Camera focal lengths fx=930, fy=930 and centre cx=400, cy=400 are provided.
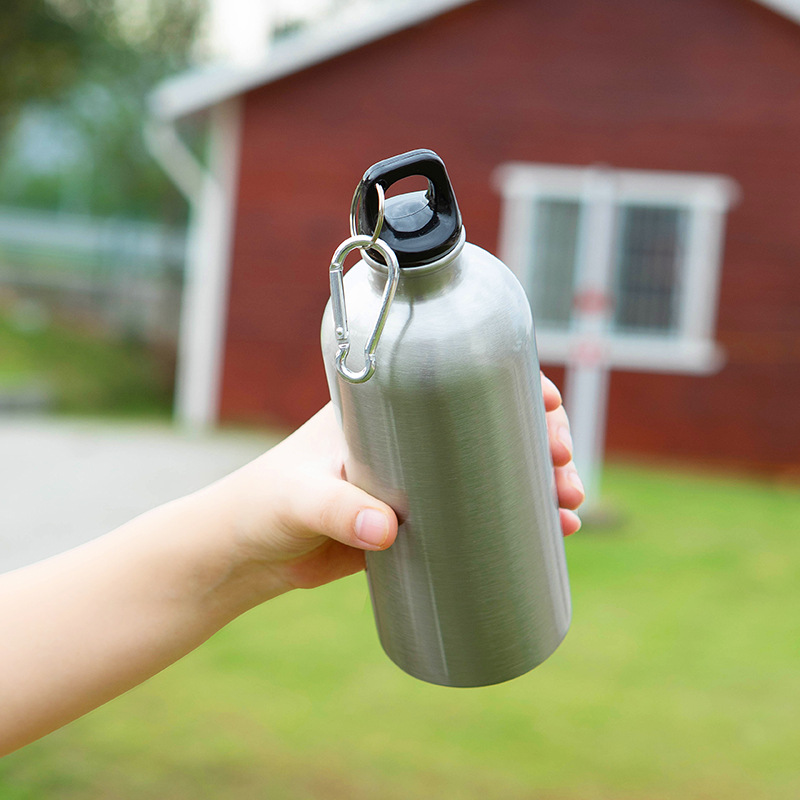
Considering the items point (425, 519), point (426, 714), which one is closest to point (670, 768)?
point (426, 714)

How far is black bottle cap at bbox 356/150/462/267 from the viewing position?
0.74m

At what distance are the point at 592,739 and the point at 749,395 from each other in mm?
5775

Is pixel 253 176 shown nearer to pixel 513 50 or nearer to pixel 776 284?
pixel 513 50

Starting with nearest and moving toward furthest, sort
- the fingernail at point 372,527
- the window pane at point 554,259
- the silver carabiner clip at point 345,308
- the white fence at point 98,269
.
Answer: the silver carabiner clip at point 345,308
the fingernail at point 372,527
the window pane at point 554,259
the white fence at point 98,269

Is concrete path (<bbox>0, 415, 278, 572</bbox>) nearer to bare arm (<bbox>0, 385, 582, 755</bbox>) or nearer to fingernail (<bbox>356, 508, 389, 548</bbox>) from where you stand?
bare arm (<bbox>0, 385, 582, 755</bbox>)

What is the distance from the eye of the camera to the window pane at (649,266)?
7855 millimetres

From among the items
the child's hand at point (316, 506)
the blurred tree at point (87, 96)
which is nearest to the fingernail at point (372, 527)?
the child's hand at point (316, 506)

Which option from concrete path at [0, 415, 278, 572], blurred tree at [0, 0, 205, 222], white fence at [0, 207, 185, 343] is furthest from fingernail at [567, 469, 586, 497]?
white fence at [0, 207, 185, 343]

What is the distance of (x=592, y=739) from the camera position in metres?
2.62

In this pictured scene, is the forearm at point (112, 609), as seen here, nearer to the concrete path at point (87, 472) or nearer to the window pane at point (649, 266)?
the concrete path at point (87, 472)

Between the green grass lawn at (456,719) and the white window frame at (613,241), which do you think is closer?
the green grass lawn at (456,719)

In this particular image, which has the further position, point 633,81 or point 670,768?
point 633,81

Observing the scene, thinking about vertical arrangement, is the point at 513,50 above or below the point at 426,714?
above

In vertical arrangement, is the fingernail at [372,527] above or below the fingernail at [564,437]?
below
